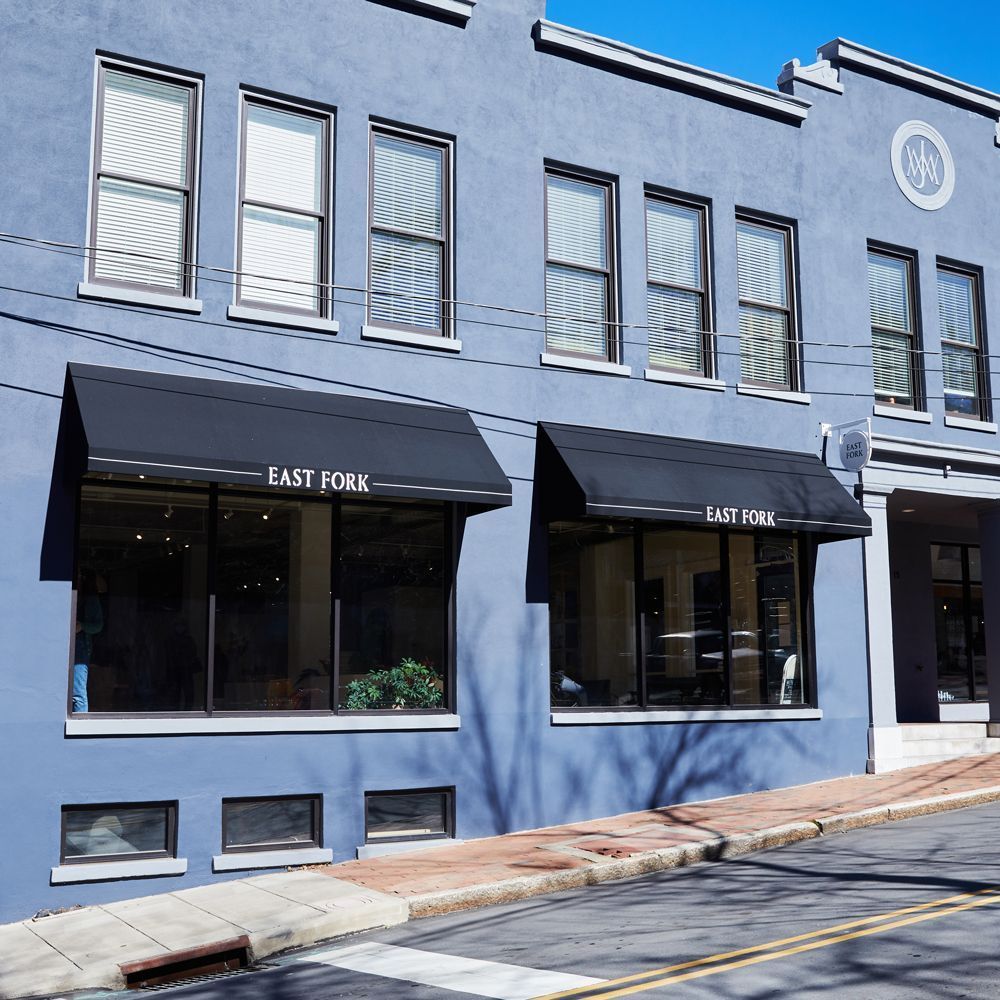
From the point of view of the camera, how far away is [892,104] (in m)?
17.0

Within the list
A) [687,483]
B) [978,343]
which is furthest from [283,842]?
[978,343]

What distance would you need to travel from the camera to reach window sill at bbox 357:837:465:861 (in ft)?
39.0

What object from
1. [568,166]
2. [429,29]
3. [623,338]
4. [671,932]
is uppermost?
[429,29]

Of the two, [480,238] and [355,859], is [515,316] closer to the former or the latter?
[480,238]

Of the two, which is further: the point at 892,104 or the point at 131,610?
the point at 892,104

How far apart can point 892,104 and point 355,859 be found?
1224 cm

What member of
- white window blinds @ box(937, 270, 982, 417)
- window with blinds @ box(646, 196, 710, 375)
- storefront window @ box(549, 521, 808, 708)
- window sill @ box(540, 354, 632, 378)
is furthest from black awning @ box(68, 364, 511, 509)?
white window blinds @ box(937, 270, 982, 417)

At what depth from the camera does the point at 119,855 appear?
10.8m

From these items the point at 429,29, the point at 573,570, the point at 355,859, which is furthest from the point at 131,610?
the point at 429,29

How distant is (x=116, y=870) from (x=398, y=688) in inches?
127

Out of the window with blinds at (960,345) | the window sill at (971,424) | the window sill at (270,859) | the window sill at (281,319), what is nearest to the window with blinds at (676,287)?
the window sill at (971,424)

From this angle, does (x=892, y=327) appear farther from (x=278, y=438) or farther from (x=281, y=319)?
(x=278, y=438)

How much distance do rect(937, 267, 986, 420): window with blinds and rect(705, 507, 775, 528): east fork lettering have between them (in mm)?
4538

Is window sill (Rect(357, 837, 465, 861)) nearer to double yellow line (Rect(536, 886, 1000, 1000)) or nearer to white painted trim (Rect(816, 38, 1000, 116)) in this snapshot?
double yellow line (Rect(536, 886, 1000, 1000))
